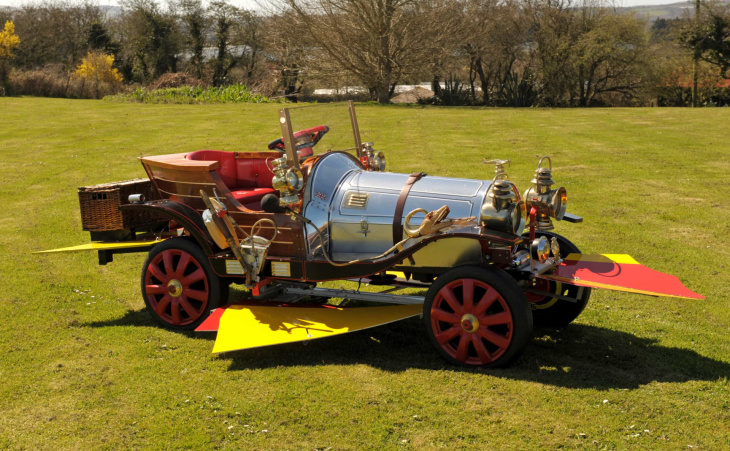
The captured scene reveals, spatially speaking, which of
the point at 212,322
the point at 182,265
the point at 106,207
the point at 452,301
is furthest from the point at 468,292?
the point at 106,207

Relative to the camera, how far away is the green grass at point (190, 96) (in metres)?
26.5

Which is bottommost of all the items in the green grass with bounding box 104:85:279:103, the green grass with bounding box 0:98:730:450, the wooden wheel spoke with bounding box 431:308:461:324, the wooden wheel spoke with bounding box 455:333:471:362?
the green grass with bounding box 0:98:730:450

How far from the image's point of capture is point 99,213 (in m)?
6.59

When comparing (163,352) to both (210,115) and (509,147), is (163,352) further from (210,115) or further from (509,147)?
(210,115)

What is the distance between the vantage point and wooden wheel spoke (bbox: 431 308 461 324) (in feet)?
16.6

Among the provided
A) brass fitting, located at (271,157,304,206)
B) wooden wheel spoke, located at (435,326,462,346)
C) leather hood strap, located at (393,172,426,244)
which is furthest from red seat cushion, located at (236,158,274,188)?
wooden wheel spoke, located at (435,326,462,346)

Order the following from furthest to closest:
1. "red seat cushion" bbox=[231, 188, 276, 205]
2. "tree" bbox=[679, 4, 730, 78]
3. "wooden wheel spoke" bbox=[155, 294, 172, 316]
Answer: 1. "tree" bbox=[679, 4, 730, 78]
2. "red seat cushion" bbox=[231, 188, 276, 205]
3. "wooden wheel spoke" bbox=[155, 294, 172, 316]

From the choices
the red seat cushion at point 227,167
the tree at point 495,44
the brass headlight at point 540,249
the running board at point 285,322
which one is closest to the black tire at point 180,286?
the running board at point 285,322

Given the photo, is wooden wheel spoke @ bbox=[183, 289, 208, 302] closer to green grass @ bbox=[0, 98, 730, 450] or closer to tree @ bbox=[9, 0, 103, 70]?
green grass @ bbox=[0, 98, 730, 450]

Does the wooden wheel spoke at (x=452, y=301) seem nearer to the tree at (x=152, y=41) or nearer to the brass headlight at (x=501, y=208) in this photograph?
the brass headlight at (x=501, y=208)

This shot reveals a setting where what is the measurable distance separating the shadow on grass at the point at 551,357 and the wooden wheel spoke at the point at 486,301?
0.45 metres

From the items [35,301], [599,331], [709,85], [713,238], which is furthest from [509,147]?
[709,85]

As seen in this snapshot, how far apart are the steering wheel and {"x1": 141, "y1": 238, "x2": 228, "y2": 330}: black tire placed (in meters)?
1.17

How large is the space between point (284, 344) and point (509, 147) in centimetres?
1064
